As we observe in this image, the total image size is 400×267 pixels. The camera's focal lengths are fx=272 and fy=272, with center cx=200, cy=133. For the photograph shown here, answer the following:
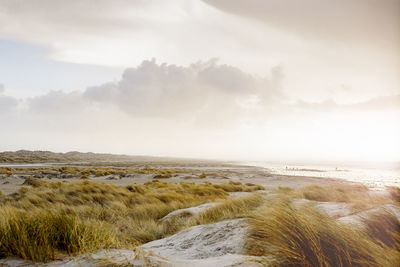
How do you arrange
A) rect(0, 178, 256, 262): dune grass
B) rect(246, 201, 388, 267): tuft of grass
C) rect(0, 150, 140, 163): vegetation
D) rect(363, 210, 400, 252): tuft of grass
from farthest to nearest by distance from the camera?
1. rect(0, 150, 140, 163): vegetation
2. rect(363, 210, 400, 252): tuft of grass
3. rect(0, 178, 256, 262): dune grass
4. rect(246, 201, 388, 267): tuft of grass

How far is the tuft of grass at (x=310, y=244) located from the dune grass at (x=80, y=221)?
1.64m

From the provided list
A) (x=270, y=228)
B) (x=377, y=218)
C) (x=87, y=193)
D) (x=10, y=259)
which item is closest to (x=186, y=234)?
(x=270, y=228)

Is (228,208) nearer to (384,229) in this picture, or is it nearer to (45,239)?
(384,229)

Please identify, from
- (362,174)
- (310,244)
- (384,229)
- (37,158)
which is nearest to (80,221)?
(310,244)

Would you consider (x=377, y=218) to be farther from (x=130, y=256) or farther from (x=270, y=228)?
(x=130, y=256)

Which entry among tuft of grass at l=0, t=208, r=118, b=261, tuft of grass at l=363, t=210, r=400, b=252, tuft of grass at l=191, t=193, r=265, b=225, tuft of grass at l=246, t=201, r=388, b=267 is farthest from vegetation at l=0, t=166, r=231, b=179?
tuft of grass at l=246, t=201, r=388, b=267

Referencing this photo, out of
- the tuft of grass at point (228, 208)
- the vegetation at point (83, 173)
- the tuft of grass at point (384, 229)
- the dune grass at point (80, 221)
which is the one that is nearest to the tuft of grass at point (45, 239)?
the dune grass at point (80, 221)

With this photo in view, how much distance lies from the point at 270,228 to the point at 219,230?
1.26 m

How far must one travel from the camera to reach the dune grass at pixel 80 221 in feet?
9.60

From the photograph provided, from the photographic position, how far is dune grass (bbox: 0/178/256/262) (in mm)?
2926

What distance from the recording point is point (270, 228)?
3.16 m

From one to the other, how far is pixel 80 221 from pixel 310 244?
2806mm

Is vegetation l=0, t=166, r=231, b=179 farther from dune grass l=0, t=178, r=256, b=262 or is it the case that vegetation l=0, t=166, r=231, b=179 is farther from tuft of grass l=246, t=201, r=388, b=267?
tuft of grass l=246, t=201, r=388, b=267

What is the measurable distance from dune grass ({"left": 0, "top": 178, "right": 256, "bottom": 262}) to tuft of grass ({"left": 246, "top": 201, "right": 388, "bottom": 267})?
1641 millimetres
